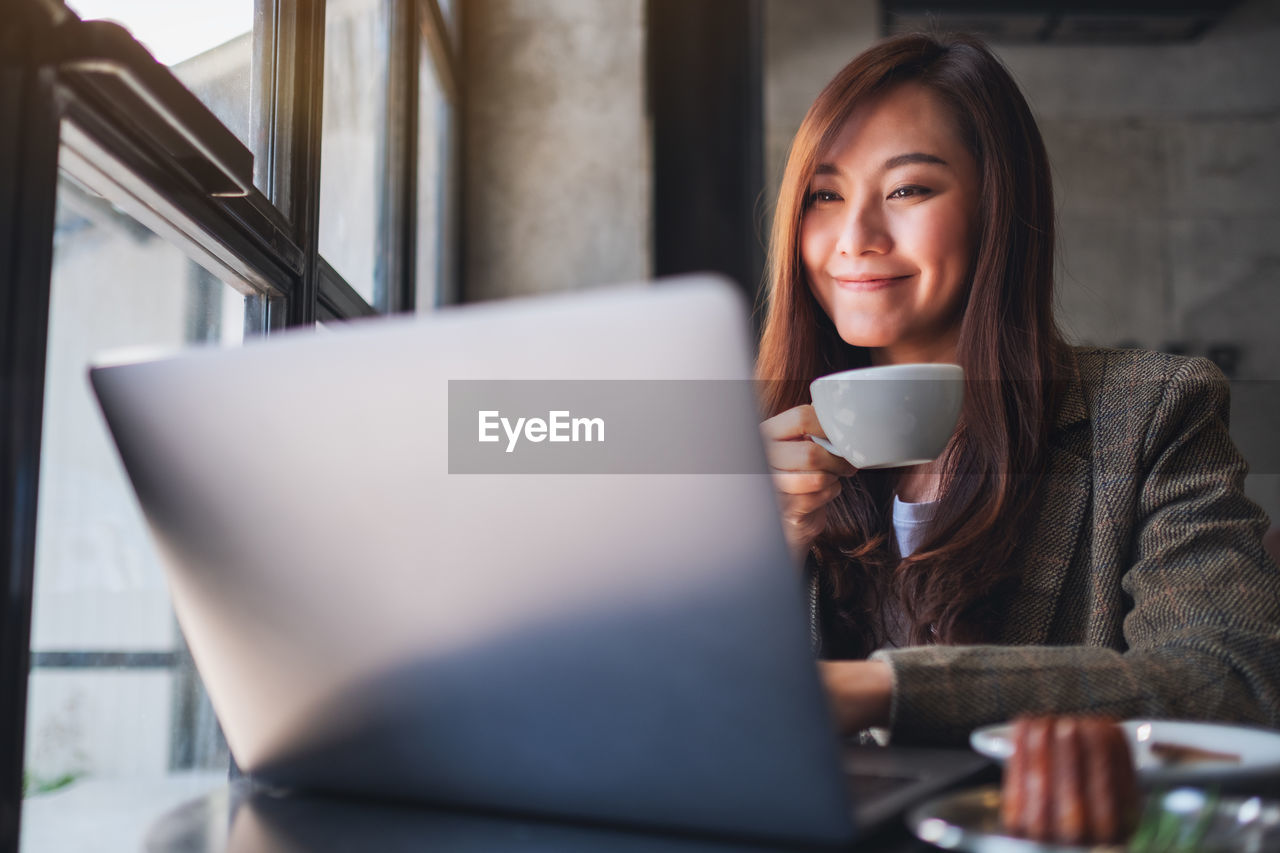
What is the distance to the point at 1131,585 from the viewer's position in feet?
2.72

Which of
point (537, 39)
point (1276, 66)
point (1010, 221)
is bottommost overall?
point (1010, 221)

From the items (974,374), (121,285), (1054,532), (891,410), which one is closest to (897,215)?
(974,374)

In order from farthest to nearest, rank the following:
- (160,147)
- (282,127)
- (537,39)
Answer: (537,39) < (282,127) < (160,147)

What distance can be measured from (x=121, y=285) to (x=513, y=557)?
0.55 meters

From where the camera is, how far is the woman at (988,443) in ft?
2.36

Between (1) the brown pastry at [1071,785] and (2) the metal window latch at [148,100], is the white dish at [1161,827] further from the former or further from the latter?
(2) the metal window latch at [148,100]

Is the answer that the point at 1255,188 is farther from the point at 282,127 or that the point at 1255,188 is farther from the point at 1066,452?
the point at 282,127

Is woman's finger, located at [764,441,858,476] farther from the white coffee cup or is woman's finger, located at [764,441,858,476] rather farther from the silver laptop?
the silver laptop

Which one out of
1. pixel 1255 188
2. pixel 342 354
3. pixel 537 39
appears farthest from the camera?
pixel 1255 188

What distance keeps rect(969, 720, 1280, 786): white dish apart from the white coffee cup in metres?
0.22

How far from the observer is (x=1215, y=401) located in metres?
0.88

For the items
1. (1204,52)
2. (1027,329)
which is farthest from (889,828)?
(1204,52)

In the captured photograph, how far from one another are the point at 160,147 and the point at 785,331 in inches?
28.9

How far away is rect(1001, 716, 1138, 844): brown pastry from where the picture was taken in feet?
1.16
